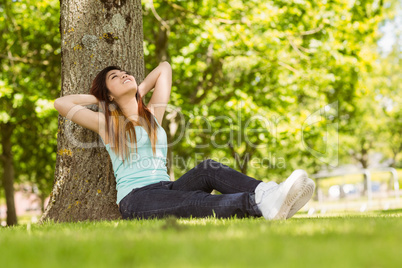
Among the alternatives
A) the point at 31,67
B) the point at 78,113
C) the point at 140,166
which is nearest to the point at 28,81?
the point at 31,67

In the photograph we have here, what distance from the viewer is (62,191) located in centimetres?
452

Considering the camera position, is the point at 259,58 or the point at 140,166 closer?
the point at 140,166

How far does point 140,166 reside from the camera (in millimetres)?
4199

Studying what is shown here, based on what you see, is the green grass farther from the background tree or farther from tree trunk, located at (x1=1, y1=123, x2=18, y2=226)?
tree trunk, located at (x1=1, y1=123, x2=18, y2=226)

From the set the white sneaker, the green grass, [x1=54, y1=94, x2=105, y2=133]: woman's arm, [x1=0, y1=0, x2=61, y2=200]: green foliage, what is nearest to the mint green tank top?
[x1=54, y1=94, x2=105, y2=133]: woman's arm

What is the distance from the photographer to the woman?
11.4 ft

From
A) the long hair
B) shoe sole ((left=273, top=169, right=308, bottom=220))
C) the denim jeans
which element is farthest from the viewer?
the long hair

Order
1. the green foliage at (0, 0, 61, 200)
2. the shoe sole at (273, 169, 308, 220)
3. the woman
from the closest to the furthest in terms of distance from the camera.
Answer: the shoe sole at (273, 169, 308, 220)
the woman
the green foliage at (0, 0, 61, 200)

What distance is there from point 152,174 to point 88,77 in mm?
1457

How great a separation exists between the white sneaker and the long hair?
1.40 m

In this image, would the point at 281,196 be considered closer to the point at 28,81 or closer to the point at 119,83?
the point at 119,83

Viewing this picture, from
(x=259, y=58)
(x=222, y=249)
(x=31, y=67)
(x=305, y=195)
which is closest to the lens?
(x=222, y=249)

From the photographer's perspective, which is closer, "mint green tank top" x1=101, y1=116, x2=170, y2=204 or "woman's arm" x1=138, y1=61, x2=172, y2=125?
"mint green tank top" x1=101, y1=116, x2=170, y2=204

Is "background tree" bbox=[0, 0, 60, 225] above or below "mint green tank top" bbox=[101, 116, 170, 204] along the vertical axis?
above
